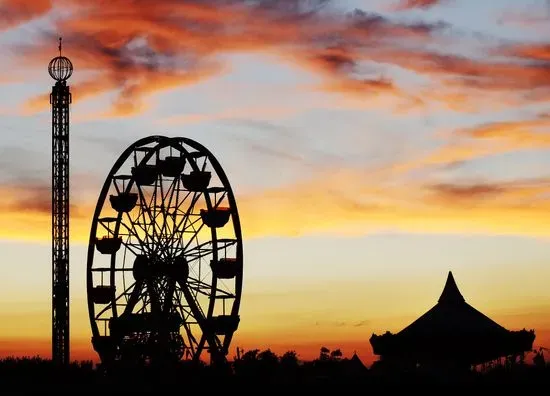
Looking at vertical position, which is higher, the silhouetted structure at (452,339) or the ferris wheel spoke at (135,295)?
the ferris wheel spoke at (135,295)

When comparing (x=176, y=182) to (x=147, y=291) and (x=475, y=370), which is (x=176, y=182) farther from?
(x=475, y=370)

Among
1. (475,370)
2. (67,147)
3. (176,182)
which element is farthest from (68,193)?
(475,370)

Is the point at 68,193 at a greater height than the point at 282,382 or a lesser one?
greater

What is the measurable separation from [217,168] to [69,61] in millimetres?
13921

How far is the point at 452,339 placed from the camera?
93.4 m

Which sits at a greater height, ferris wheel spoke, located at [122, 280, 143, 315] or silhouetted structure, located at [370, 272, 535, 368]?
ferris wheel spoke, located at [122, 280, 143, 315]

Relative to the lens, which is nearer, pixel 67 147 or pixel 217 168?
pixel 217 168

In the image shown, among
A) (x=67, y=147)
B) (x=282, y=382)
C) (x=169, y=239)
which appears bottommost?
(x=282, y=382)

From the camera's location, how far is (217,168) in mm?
97625

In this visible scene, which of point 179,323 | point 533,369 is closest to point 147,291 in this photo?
point 179,323

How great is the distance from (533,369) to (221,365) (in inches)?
773

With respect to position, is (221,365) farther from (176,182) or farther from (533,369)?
(533,369)

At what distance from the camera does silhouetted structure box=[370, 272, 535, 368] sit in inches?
3669

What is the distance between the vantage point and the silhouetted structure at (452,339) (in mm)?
93188
